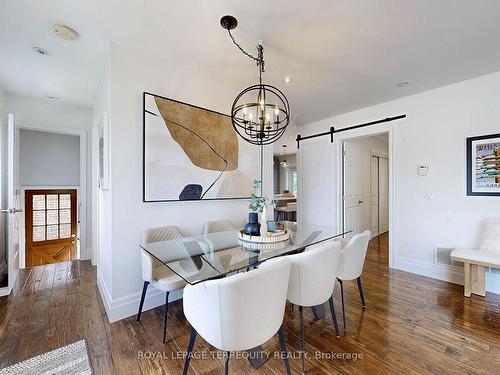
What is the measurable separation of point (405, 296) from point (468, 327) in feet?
2.02

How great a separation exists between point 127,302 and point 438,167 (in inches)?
163

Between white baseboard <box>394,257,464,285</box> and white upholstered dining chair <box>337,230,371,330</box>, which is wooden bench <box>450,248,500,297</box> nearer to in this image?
white baseboard <box>394,257,464,285</box>

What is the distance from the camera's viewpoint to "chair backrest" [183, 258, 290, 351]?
1117mm

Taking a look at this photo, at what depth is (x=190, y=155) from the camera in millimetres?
2727

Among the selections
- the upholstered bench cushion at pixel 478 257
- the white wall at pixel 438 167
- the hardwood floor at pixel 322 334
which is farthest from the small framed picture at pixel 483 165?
the hardwood floor at pixel 322 334

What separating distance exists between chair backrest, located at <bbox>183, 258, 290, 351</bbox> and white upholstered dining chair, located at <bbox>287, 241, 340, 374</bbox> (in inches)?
10.8

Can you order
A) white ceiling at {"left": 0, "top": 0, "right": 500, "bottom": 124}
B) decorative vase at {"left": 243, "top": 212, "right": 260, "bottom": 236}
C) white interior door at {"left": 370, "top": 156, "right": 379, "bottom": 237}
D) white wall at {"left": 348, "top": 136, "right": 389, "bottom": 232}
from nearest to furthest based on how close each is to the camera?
white ceiling at {"left": 0, "top": 0, "right": 500, "bottom": 124}
decorative vase at {"left": 243, "top": 212, "right": 260, "bottom": 236}
white wall at {"left": 348, "top": 136, "right": 389, "bottom": 232}
white interior door at {"left": 370, "top": 156, "right": 379, "bottom": 237}

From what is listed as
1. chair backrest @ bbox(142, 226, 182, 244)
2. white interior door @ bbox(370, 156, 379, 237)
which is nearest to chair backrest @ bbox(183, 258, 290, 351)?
chair backrest @ bbox(142, 226, 182, 244)

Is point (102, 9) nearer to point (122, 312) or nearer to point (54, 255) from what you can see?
point (122, 312)

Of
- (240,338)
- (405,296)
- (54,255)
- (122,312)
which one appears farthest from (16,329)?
(54,255)

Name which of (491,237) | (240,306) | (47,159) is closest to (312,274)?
(240,306)

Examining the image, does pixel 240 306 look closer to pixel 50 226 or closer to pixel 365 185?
pixel 365 185

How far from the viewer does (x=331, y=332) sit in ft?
6.52

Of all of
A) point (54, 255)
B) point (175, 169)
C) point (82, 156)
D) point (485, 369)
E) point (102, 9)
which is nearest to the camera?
point (485, 369)
